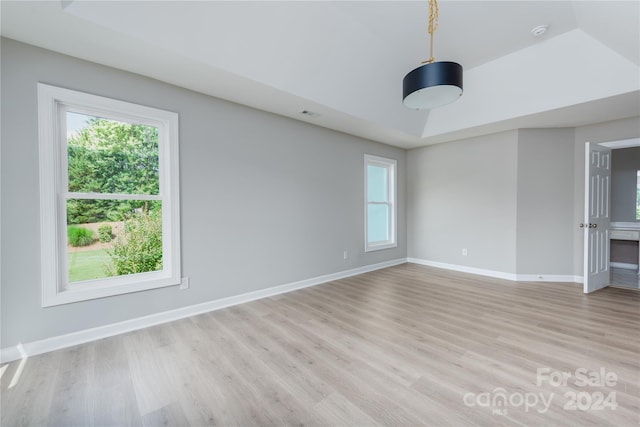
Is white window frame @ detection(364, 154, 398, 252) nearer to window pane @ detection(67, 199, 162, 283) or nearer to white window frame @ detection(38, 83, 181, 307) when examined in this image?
white window frame @ detection(38, 83, 181, 307)

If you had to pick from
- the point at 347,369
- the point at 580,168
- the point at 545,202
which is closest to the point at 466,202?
the point at 545,202

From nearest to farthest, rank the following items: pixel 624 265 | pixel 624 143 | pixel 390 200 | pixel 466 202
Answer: pixel 624 143 < pixel 466 202 < pixel 624 265 < pixel 390 200

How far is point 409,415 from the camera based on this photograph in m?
1.55

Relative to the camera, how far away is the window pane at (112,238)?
2477mm

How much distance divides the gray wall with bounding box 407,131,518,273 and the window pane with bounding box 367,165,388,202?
2.10ft

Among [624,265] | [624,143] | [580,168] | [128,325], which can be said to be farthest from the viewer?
[624,265]

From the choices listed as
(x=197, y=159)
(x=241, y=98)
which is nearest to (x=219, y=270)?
(x=197, y=159)

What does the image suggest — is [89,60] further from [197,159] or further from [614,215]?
[614,215]

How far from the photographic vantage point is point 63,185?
93.7 inches

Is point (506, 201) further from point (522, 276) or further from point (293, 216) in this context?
point (293, 216)

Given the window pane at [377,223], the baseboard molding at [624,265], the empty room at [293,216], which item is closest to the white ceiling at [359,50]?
the empty room at [293,216]

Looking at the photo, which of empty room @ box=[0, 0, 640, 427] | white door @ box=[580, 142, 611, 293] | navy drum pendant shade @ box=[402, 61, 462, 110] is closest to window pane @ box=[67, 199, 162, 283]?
empty room @ box=[0, 0, 640, 427]

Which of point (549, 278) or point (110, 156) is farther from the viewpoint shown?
point (549, 278)

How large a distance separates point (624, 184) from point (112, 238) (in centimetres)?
862
